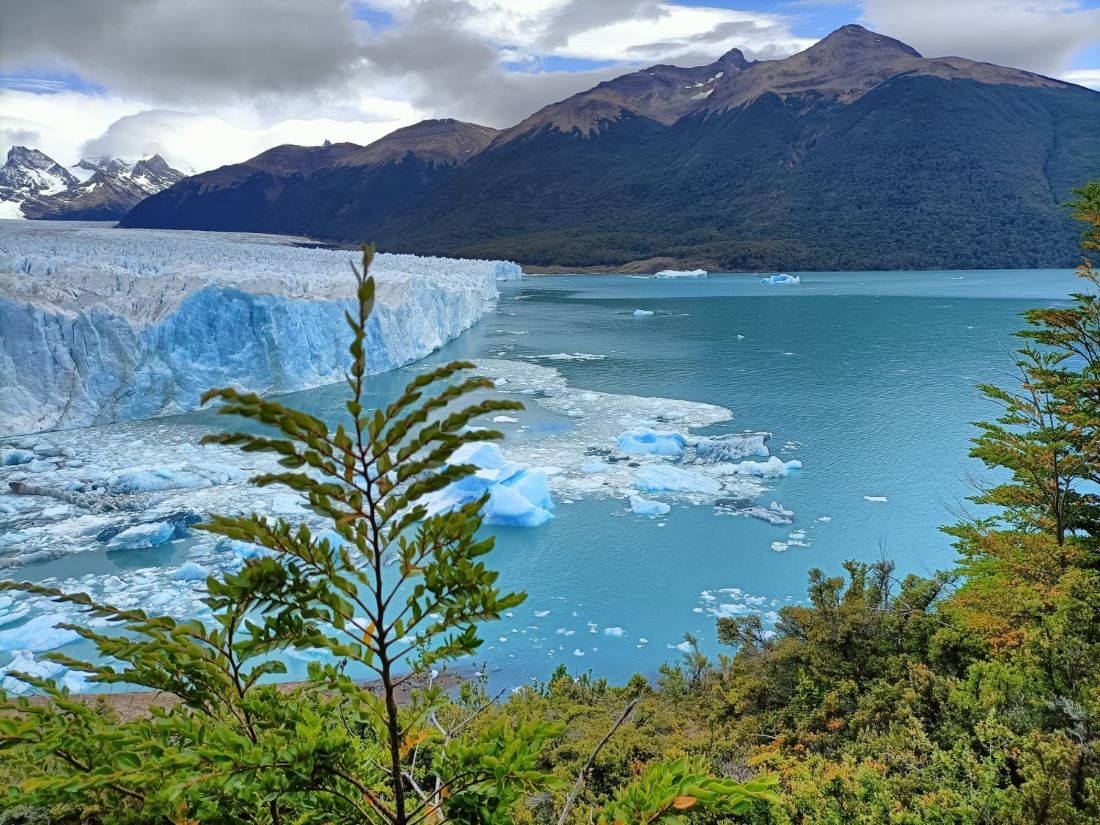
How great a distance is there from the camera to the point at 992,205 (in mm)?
60000

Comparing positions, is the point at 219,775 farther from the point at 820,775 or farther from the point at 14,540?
the point at 14,540

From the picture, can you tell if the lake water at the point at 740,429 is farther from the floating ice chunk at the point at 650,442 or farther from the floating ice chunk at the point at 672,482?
the floating ice chunk at the point at 650,442

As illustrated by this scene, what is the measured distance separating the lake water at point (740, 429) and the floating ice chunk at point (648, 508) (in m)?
0.17

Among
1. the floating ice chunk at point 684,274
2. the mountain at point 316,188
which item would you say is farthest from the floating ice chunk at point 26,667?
the mountain at point 316,188

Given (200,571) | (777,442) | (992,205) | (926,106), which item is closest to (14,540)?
(200,571)

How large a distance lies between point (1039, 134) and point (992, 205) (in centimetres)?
2226

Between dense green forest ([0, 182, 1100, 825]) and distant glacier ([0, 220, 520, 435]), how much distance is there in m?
9.38

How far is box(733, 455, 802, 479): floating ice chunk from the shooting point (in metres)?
12.0

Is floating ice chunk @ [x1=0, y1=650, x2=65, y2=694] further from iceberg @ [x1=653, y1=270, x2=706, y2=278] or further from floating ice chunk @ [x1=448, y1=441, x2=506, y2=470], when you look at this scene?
iceberg @ [x1=653, y1=270, x2=706, y2=278]

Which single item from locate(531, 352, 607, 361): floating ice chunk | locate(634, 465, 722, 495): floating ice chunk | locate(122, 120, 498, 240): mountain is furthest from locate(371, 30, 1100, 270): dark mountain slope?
locate(634, 465, 722, 495): floating ice chunk

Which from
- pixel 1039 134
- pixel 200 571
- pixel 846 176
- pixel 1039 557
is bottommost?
pixel 200 571

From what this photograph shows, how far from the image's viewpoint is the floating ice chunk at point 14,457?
39.0ft

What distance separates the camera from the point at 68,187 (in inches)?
4818

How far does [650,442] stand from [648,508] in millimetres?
2856
